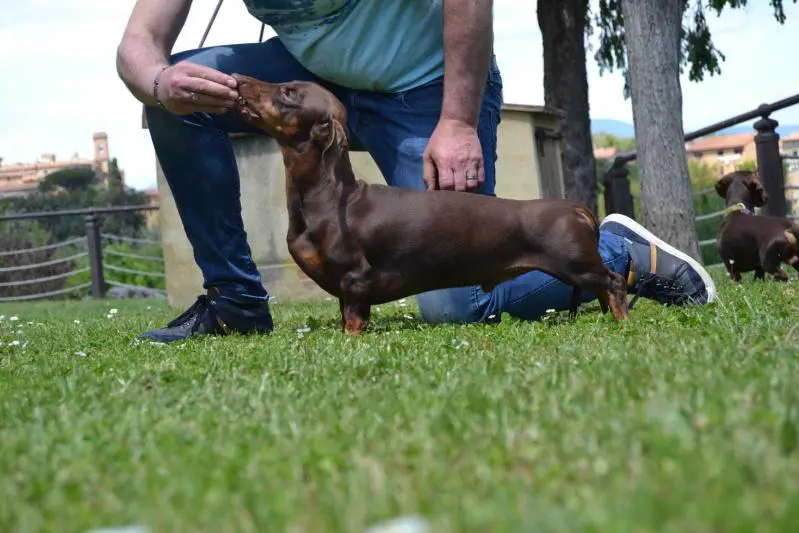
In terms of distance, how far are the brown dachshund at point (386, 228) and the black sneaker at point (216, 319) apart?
57cm

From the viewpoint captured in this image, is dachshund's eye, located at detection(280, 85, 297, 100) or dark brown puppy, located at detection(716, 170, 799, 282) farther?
dark brown puppy, located at detection(716, 170, 799, 282)

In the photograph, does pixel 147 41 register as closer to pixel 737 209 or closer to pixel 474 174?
pixel 474 174

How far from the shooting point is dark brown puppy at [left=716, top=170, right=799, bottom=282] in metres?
6.54

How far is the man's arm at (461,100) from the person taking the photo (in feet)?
13.2

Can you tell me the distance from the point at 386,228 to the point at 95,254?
11146mm

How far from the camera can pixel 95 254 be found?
14305 millimetres

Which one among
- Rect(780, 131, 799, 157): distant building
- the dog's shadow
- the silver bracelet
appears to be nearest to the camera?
the silver bracelet

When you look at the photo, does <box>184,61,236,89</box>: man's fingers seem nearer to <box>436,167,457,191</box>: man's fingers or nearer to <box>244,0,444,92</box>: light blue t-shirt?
<box>244,0,444,92</box>: light blue t-shirt

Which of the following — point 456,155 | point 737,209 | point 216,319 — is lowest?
point 216,319

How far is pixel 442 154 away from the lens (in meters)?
4.02

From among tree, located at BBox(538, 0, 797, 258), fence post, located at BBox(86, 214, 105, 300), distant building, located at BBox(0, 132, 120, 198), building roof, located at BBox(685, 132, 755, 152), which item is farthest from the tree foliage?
distant building, located at BBox(0, 132, 120, 198)

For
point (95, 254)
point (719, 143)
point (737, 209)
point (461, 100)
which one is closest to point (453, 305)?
point (461, 100)

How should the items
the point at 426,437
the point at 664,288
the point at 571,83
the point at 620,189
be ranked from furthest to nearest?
the point at 571,83, the point at 620,189, the point at 664,288, the point at 426,437

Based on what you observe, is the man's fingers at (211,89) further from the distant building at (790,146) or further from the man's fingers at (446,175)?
the distant building at (790,146)
